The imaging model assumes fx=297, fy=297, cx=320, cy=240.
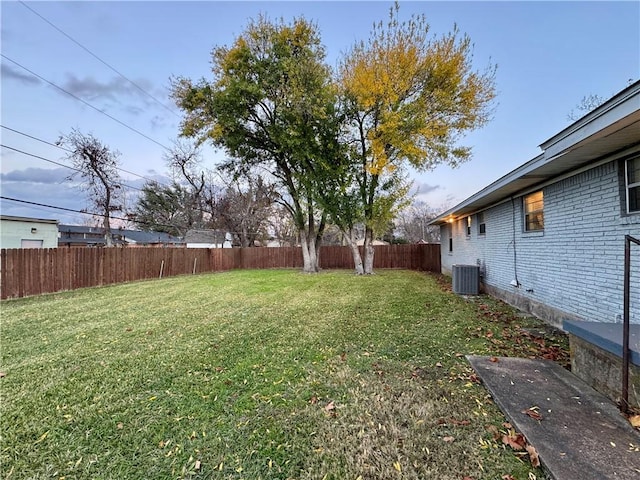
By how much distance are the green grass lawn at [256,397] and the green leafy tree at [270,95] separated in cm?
995

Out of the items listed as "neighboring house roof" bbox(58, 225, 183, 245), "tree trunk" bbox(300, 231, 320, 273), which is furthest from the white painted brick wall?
"neighboring house roof" bbox(58, 225, 183, 245)

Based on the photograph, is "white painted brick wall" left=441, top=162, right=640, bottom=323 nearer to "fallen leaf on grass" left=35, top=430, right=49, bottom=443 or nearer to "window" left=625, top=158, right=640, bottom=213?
"window" left=625, top=158, right=640, bottom=213

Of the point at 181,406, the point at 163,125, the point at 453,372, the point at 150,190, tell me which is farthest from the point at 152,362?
the point at 150,190

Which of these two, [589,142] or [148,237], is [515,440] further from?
[148,237]

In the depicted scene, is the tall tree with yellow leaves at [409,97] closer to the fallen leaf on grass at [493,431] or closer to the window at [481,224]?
the window at [481,224]

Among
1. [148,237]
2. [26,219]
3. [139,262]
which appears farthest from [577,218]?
[148,237]

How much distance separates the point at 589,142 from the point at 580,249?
1.90 m

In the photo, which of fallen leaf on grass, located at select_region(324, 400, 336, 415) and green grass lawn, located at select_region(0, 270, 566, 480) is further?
fallen leaf on grass, located at select_region(324, 400, 336, 415)

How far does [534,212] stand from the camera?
619 cm

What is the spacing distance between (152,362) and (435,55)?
1343 cm

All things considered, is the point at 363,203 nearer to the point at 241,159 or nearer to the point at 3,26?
the point at 241,159

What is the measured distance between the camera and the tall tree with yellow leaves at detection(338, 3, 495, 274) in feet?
37.7

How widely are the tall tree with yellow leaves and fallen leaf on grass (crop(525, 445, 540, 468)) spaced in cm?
1104

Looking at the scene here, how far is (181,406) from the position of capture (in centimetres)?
272
